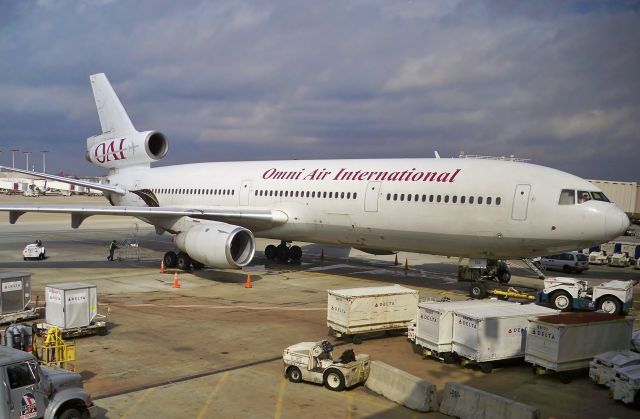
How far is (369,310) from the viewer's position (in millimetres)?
14195

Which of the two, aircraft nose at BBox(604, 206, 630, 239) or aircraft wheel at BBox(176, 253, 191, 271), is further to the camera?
aircraft wheel at BBox(176, 253, 191, 271)

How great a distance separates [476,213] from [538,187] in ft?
7.09

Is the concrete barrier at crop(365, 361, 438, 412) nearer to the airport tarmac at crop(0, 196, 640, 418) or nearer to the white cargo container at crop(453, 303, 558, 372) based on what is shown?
the airport tarmac at crop(0, 196, 640, 418)

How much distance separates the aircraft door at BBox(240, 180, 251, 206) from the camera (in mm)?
27391

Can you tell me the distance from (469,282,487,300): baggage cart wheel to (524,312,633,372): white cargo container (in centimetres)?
652

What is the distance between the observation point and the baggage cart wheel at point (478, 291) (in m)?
19.0

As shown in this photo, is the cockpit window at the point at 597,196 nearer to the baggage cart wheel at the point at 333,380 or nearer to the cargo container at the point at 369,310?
the cargo container at the point at 369,310

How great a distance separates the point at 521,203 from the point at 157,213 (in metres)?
14.8

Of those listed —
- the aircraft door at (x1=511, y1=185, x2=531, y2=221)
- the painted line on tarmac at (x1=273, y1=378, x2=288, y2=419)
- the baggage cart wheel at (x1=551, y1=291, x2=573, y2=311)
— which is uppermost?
the aircraft door at (x1=511, y1=185, x2=531, y2=221)

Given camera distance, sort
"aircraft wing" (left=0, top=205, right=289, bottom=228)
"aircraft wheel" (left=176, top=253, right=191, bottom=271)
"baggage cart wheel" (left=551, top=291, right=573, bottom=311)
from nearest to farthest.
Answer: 1. "baggage cart wheel" (left=551, top=291, right=573, bottom=311)
2. "aircraft wing" (left=0, top=205, right=289, bottom=228)
3. "aircraft wheel" (left=176, top=253, right=191, bottom=271)

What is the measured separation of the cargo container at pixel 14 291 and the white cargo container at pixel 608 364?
14252mm

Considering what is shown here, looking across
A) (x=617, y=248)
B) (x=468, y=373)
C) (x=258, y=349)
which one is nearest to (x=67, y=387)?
(x=258, y=349)

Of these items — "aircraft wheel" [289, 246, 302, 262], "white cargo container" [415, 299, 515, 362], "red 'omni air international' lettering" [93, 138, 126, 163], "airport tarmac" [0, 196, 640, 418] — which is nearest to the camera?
"airport tarmac" [0, 196, 640, 418]

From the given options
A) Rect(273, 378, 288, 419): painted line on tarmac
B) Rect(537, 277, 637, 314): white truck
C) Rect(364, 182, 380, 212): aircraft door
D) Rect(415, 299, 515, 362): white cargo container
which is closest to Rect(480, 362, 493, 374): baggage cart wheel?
Rect(415, 299, 515, 362): white cargo container
